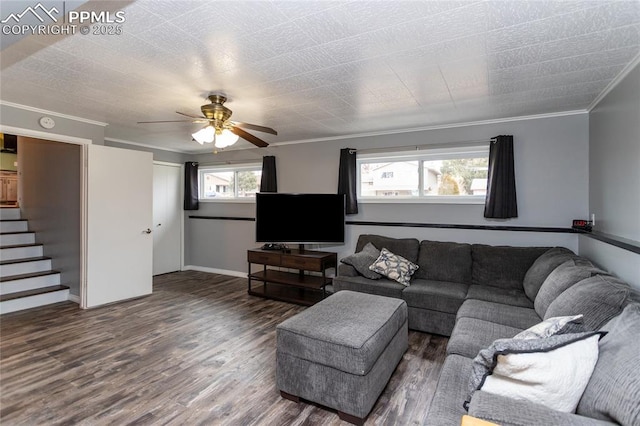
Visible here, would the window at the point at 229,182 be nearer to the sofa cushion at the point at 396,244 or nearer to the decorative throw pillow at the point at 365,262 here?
the sofa cushion at the point at 396,244

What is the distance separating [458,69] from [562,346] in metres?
1.99

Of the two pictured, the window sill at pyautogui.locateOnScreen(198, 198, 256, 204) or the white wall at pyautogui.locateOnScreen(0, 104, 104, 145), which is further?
the window sill at pyautogui.locateOnScreen(198, 198, 256, 204)

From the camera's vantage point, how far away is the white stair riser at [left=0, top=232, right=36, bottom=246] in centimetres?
464

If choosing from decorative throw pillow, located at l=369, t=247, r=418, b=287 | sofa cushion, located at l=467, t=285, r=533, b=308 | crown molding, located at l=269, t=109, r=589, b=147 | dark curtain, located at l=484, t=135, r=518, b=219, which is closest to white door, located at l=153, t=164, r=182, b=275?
crown molding, located at l=269, t=109, r=589, b=147

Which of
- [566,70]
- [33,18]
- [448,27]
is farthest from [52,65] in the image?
[566,70]

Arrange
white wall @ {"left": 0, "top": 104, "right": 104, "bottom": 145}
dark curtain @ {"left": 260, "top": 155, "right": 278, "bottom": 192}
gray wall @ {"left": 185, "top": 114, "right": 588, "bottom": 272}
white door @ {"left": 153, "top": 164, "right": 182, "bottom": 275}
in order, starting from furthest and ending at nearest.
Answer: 1. white door @ {"left": 153, "top": 164, "right": 182, "bottom": 275}
2. dark curtain @ {"left": 260, "top": 155, "right": 278, "bottom": 192}
3. gray wall @ {"left": 185, "top": 114, "right": 588, "bottom": 272}
4. white wall @ {"left": 0, "top": 104, "right": 104, "bottom": 145}

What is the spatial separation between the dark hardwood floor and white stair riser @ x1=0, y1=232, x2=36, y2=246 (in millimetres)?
1490

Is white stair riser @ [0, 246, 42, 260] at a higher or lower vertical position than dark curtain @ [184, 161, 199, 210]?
lower

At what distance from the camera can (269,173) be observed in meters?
5.26

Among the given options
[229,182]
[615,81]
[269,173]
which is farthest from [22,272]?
[615,81]

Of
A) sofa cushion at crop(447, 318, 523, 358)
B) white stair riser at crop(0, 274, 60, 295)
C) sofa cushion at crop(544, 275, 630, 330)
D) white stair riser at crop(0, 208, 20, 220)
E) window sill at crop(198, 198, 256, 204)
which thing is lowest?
white stair riser at crop(0, 274, 60, 295)

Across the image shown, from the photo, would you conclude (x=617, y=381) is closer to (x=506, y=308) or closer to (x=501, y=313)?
(x=501, y=313)

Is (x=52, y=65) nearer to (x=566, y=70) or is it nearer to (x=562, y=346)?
(x=562, y=346)

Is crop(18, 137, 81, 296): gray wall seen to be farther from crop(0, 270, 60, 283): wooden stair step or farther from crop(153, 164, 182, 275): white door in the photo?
crop(153, 164, 182, 275): white door
